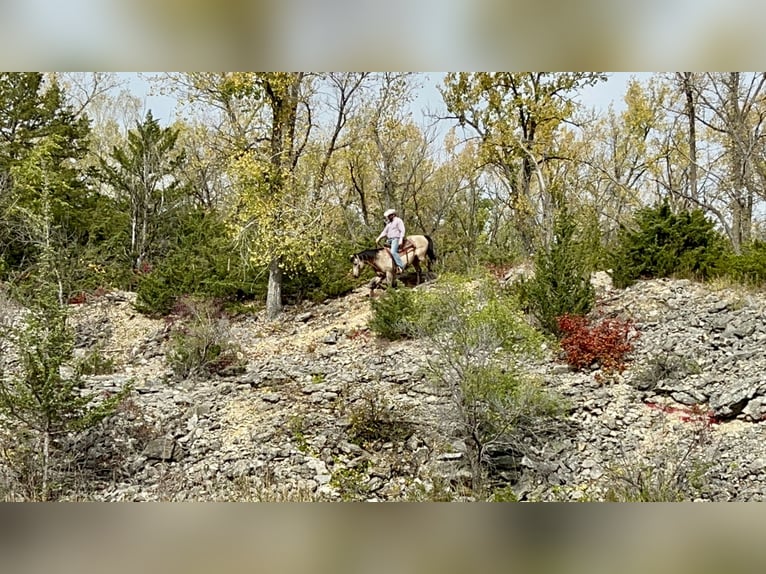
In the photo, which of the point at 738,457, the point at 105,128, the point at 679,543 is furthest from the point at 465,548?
the point at 105,128

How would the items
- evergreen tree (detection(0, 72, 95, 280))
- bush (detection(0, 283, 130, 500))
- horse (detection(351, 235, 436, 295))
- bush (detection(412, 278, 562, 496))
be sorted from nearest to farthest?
bush (detection(0, 283, 130, 500)) → bush (detection(412, 278, 562, 496)) → evergreen tree (detection(0, 72, 95, 280)) → horse (detection(351, 235, 436, 295))

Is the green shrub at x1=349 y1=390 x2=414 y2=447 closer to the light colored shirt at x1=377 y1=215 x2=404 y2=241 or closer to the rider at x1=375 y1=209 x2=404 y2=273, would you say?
the rider at x1=375 y1=209 x2=404 y2=273

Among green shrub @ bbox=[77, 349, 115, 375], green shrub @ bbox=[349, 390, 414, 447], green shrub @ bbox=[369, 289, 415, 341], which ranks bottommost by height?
green shrub @ bbox=[349, 390, 414, 447]

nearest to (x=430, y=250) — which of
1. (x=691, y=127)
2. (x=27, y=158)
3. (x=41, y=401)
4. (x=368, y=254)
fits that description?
(x=368, y=254)

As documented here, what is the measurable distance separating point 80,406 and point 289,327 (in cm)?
111

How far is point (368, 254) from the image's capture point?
11.8 feet

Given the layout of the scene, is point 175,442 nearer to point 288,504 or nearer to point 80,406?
point 80,406

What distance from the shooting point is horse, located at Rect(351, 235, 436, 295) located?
137 inches

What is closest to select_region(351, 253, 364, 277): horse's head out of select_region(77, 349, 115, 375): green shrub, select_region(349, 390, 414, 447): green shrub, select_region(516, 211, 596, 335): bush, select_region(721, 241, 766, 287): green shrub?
select_region(349, 390, 414, 447): green shrub

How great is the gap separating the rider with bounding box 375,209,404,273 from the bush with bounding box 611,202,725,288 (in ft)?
3.89

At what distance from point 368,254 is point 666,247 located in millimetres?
1688

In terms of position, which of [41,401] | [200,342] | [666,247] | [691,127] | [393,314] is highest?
[691,127]

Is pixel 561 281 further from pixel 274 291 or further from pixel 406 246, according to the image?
pixel 274 291

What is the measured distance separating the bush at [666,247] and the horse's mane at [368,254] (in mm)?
1321
